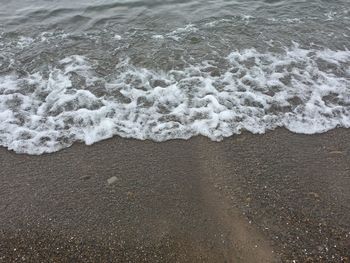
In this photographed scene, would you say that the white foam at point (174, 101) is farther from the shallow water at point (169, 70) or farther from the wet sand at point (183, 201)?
the wet sand at point (183, 201)

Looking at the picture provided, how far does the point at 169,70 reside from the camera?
8359 mm

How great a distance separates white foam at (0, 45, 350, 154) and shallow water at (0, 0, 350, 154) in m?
0.02

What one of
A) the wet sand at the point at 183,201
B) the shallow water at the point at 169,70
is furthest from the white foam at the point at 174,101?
the wet sand at the point at 183,201

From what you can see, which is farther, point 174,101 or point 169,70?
point 169,70

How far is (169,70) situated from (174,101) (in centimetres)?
138

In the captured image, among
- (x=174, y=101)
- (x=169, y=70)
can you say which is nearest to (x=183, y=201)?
(x=174, y=101)

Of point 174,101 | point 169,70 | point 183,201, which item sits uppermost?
point 169,70

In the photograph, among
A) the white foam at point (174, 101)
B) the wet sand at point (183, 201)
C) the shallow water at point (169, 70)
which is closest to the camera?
the wet sand at point (183, 201)

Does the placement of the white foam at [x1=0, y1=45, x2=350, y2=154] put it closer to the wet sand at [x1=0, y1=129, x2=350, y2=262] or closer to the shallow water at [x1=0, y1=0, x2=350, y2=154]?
the shallow water at [x1=0, y1=0, x2=350, y2=154]

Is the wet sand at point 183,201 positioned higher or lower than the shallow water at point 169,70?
lower

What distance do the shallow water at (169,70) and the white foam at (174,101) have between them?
0.08ft

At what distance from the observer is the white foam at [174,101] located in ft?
21.7

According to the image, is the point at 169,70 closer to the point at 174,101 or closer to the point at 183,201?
the point at 174,101

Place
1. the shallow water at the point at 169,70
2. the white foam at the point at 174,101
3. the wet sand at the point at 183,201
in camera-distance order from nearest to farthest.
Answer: the wet sand at the point at 183,201, the white foam at the point at 174,101, the shallow water at the point at 169,70
